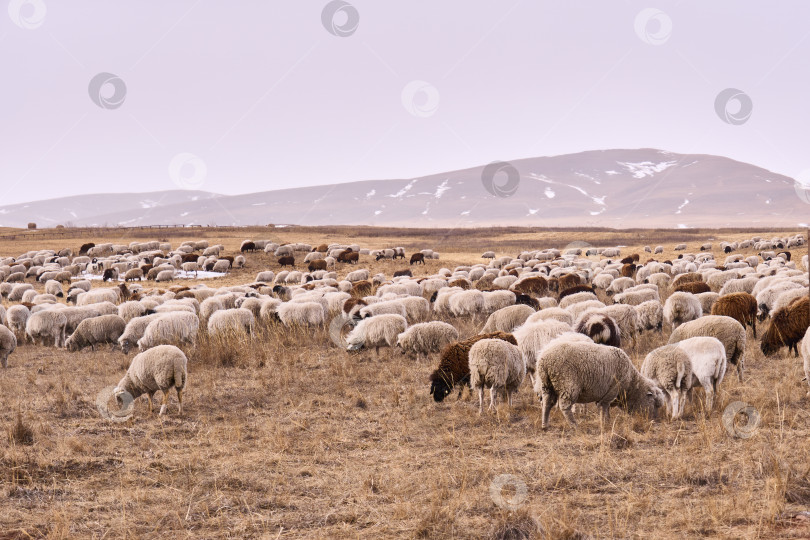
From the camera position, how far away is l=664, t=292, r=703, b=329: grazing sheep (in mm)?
12742

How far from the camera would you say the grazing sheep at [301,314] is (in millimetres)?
15078

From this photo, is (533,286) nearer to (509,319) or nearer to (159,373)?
(509,319)

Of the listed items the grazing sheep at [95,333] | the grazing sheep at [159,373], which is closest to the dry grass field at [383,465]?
the grazing sheep at [159,373]

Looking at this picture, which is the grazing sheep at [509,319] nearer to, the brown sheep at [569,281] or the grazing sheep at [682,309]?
the grazing sheep at [682,309]

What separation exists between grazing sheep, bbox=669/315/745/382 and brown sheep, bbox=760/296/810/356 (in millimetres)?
1805

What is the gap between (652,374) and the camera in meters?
8.12

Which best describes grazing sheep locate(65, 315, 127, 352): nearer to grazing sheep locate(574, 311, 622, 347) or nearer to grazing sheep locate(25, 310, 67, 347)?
grazing sheep locate(25, 310, 67, 347)

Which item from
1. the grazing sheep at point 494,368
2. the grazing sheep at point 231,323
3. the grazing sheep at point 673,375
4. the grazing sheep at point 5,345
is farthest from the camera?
Result: the grazing sheep at point 231,323

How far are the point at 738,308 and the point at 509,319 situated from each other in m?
4.55

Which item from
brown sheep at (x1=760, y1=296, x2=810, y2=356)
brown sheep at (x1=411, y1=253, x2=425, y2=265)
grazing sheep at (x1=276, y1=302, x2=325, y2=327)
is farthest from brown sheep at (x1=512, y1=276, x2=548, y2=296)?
brown sheep at (x1=411, y1=253, x2=425, y2=265)

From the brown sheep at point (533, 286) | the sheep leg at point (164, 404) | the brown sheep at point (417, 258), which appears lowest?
the sheep leg at point (164, 404)

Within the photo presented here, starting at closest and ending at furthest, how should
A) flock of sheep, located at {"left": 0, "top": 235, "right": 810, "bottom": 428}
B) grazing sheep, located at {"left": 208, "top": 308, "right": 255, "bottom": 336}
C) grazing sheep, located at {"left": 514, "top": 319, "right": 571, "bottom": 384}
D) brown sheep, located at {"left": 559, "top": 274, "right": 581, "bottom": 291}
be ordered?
flock of sheep, located at {"left": 0, "top": 235, "right": 810, "bottom": 428}
grazing sheep, located at {"left": 514, "top": 319, "right": 571, "bottom": 384}
grazing sheep, located at {"left": 208, "top": 308, "right": 255, "bottom": 336}
brown sheep, located at {"left": 559, "top": 274, "right": 581, "bottom": 291}

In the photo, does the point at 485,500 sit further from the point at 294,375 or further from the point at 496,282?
the point at 496,282

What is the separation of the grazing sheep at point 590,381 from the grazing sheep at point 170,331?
8665 millimetres
